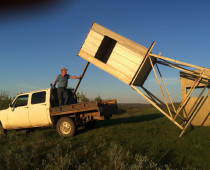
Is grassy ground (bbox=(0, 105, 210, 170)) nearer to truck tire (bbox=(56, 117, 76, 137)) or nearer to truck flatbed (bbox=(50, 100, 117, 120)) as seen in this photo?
truck tire (bbox=(56, 117, 76, 137))

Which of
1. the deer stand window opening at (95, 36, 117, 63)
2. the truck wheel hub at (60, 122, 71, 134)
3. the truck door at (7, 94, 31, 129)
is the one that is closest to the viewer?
the truck wheel hub at (60, 122, 71, 134)

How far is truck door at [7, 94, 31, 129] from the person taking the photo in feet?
30.1

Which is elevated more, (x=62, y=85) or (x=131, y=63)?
(x=131, y=63)

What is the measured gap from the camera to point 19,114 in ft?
30.5

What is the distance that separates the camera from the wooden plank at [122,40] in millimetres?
8341

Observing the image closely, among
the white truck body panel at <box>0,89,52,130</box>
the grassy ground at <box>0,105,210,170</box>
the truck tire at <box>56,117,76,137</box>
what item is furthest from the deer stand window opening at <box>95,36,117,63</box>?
the grassy ground at <box>0,105,210,170</box>

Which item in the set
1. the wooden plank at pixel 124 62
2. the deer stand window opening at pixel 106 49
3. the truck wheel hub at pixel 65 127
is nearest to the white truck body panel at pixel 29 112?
the truck wheel hub at pixel 65 127

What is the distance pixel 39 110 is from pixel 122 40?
17.0 ft

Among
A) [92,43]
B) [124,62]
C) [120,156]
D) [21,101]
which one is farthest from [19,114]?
[120,156]

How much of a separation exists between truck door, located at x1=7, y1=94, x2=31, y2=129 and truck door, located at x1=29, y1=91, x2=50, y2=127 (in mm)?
340

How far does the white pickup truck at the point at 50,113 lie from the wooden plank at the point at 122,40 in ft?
9.64

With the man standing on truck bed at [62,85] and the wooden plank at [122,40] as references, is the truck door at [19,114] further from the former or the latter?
the wooden plank at [122,40]

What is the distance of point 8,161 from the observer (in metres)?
4.61

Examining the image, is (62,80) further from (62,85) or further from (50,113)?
(50,113)
